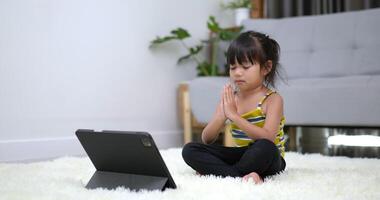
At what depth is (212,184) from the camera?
4.11 feet

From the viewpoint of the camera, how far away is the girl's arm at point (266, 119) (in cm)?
139

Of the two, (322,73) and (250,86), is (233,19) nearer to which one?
(322,73)

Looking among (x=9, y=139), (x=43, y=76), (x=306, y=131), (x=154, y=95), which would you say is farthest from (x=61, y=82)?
(x=306, y=131)

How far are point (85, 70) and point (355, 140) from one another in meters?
1.46

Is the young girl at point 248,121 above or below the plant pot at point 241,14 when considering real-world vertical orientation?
below

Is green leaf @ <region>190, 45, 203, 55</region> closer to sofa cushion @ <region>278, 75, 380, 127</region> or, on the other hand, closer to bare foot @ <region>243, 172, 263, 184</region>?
sofa cushion @ <region>278, 75, 380, 127</region>

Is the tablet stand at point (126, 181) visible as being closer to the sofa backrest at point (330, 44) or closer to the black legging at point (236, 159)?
the black legging at point (236, 159)

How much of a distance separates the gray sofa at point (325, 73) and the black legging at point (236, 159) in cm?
86

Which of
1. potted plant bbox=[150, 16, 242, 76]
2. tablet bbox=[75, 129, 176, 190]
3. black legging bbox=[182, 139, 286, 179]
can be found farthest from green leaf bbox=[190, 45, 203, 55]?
tablet bbox=[75, 129, 176, 190]

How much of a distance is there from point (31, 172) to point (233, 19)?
237 centimetres

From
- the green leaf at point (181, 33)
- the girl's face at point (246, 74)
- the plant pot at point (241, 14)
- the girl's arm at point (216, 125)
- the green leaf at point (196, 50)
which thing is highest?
the plant pot at point (241, 14)

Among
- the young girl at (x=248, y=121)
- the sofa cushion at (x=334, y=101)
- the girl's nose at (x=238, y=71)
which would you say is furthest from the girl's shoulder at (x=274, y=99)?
the sofa cushion at (x=334, y=101)

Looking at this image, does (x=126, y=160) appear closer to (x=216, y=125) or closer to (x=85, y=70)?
(x=216, y=125)

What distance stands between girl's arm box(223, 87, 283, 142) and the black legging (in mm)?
43
